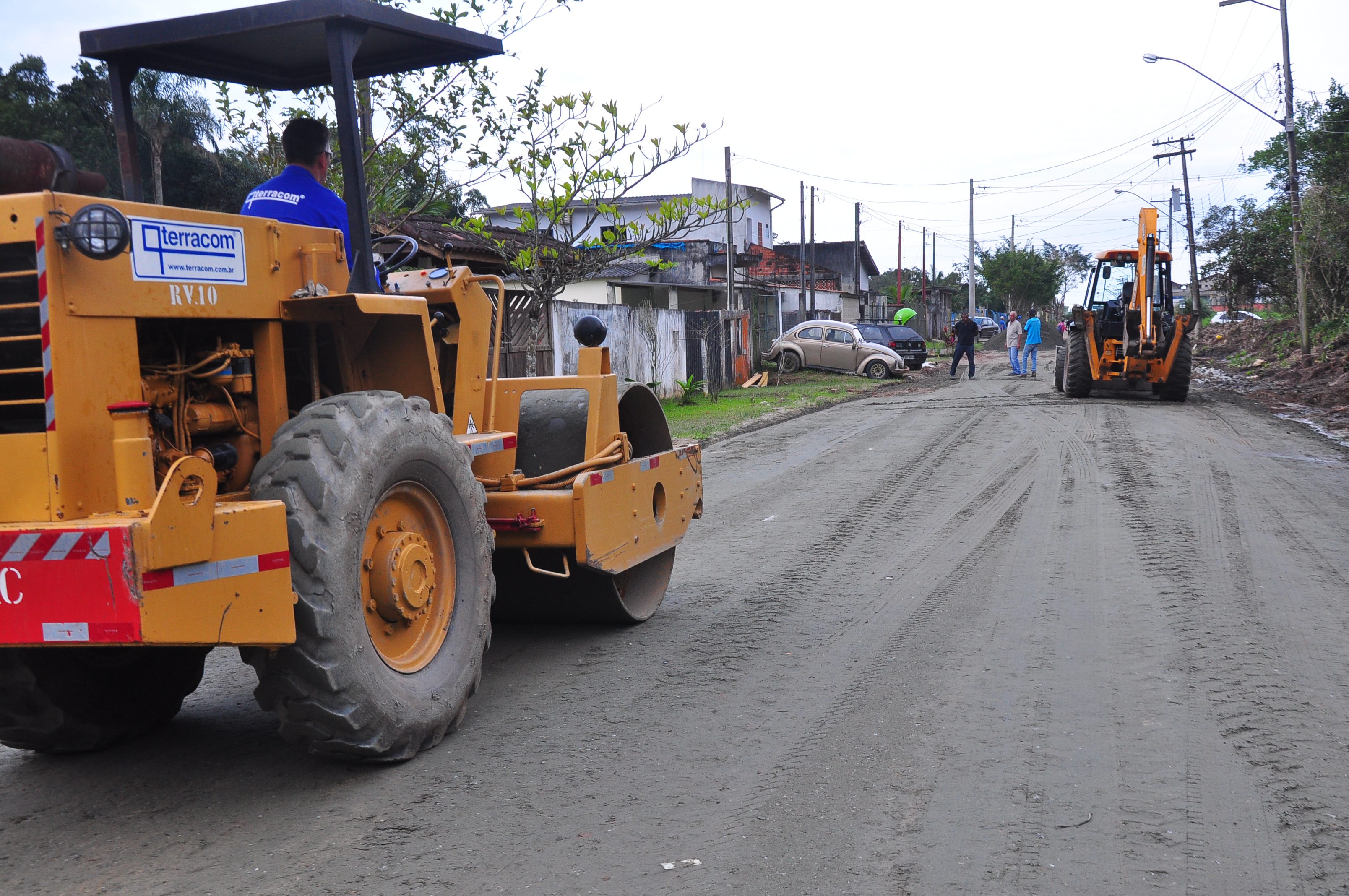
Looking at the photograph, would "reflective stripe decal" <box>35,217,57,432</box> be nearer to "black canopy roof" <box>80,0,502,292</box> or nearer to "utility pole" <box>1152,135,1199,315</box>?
"black canopy roof" <box>80,0,502,292</box>

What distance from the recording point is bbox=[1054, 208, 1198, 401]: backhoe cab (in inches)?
770

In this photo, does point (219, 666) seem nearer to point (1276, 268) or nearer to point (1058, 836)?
point (1058, 836)

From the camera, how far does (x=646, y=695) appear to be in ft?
16.5

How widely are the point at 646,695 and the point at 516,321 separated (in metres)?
12.1

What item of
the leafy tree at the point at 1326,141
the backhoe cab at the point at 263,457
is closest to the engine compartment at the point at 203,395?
the backhoe cab at the point at 263,457

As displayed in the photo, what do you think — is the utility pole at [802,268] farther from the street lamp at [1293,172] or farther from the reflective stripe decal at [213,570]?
the reflective stripe decal at [213,570]

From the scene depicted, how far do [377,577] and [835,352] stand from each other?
26832 millimetres

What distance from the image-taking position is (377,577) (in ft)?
13.6

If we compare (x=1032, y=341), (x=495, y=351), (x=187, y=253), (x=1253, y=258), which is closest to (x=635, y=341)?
(x=1032, y=341)

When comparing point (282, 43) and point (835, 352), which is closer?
point (282, 43)

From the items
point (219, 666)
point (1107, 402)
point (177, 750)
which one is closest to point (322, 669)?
point (177, 750)

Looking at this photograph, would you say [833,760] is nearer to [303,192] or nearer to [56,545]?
[56,545]

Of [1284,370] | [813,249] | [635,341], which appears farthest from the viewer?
[813,249]

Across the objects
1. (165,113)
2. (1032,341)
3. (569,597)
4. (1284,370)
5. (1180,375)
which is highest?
(165,113)
